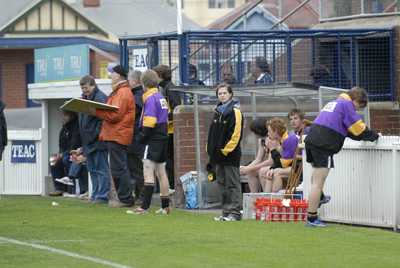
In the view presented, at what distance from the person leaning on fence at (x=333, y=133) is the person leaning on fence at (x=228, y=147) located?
4.03ft

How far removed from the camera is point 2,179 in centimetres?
2153

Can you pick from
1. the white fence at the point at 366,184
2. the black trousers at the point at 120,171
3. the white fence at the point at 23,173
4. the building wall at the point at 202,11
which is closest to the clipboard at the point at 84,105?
the black trousers at the point at 120,171

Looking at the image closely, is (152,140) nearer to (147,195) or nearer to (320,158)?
(147,195)

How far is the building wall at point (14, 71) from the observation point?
147ft

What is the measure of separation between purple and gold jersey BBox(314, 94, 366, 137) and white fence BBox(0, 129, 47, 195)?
333 inches

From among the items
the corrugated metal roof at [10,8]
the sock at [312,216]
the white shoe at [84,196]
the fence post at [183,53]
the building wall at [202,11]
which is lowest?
the white shoe at [84,196]

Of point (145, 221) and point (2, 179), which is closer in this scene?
point (145, 221)

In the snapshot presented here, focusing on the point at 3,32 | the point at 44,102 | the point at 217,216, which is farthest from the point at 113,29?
the point at 217,216

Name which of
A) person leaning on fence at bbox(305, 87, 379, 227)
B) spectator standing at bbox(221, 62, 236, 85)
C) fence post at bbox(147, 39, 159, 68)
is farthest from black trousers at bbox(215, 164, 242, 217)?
fence post at bbox(147, 39, 159, 68)

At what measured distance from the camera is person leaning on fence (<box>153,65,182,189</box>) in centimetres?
1764

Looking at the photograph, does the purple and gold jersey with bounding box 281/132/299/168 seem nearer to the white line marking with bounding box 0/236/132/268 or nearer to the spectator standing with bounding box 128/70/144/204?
the spectator standing with bounding box 128/70/144/204

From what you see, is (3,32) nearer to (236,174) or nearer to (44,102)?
(44,102)

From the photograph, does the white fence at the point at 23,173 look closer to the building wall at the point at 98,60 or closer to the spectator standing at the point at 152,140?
the spectator standing at the point at 152,140

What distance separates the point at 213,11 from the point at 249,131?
6784cm
